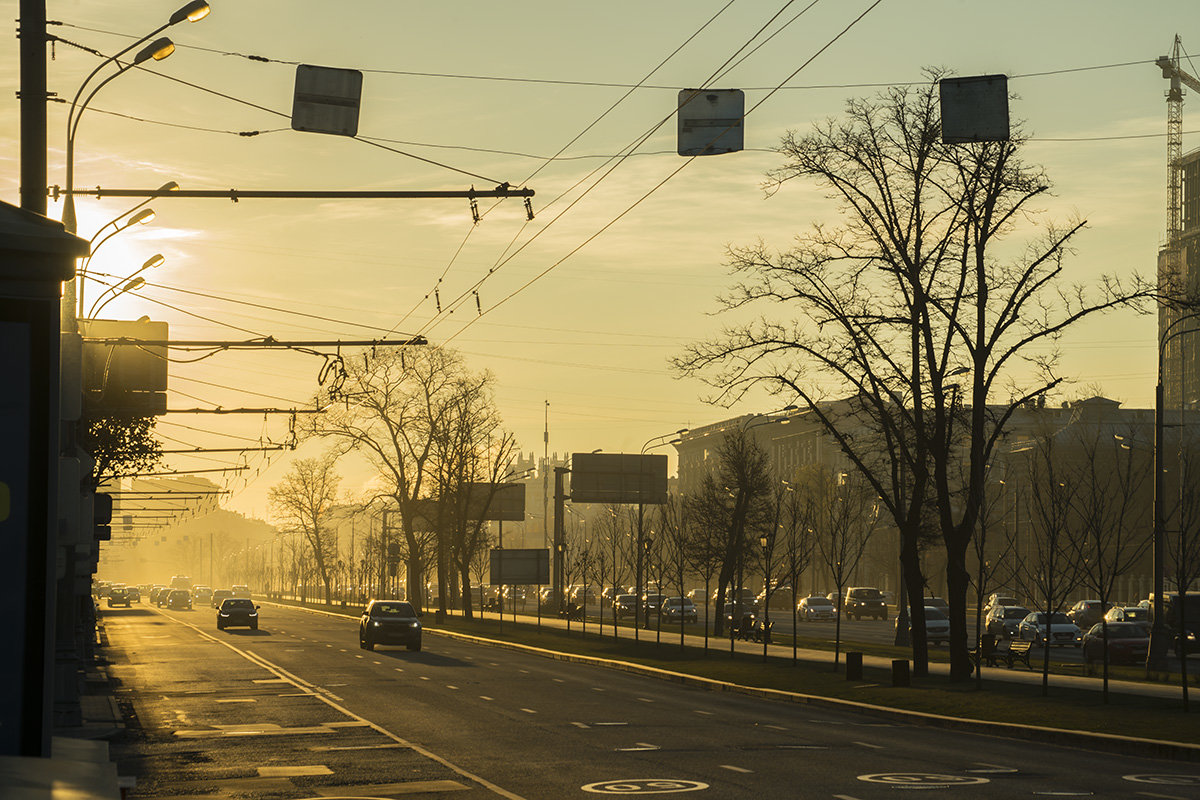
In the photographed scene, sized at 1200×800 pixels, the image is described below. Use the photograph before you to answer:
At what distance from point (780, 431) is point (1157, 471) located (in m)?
130

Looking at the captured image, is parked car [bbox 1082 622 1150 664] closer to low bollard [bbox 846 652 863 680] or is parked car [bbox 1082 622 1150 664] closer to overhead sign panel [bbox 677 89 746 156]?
low bollard [bbox 846 652 863 680]

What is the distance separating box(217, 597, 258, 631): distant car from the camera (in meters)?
71.6

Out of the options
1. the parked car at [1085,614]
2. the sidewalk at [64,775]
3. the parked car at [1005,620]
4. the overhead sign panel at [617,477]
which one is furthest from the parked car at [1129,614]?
the sidewalk at [64,775]

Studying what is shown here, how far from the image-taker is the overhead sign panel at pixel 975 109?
2170 centimetres

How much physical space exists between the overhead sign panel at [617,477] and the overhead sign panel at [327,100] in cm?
8860

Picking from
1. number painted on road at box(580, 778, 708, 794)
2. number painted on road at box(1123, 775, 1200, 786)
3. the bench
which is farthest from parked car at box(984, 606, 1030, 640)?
number painted on road at box(580, 778, 708, 794)

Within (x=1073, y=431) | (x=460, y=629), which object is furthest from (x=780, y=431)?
(x=460, y=629)

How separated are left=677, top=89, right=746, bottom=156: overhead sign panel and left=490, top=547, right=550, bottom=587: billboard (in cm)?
6075

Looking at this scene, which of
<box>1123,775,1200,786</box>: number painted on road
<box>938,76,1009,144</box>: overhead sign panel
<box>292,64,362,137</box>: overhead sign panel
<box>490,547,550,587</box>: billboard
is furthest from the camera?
Result: <box>490,547,550,587</box>: billboard

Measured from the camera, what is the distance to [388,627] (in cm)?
5159

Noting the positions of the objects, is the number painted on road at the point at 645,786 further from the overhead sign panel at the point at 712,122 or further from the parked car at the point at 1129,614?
the parked car at the point at 1129,614

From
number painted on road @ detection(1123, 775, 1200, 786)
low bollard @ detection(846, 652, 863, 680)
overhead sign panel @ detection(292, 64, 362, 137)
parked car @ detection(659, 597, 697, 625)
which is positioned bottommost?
parked car @ detection(659, 597, 697, 625)

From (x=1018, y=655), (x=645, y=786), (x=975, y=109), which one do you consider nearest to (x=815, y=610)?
(x=1018, y=655)

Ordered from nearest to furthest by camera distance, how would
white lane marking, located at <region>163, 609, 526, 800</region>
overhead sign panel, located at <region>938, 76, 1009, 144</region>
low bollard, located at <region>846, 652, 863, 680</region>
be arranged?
white lane marking, located at <region>163, 609, 526, 800</region> < overhead sign panel, located at <region>938, 76, 1009, 144</region> < low bollard, located at <region>846, 652, 863, 680</region>
